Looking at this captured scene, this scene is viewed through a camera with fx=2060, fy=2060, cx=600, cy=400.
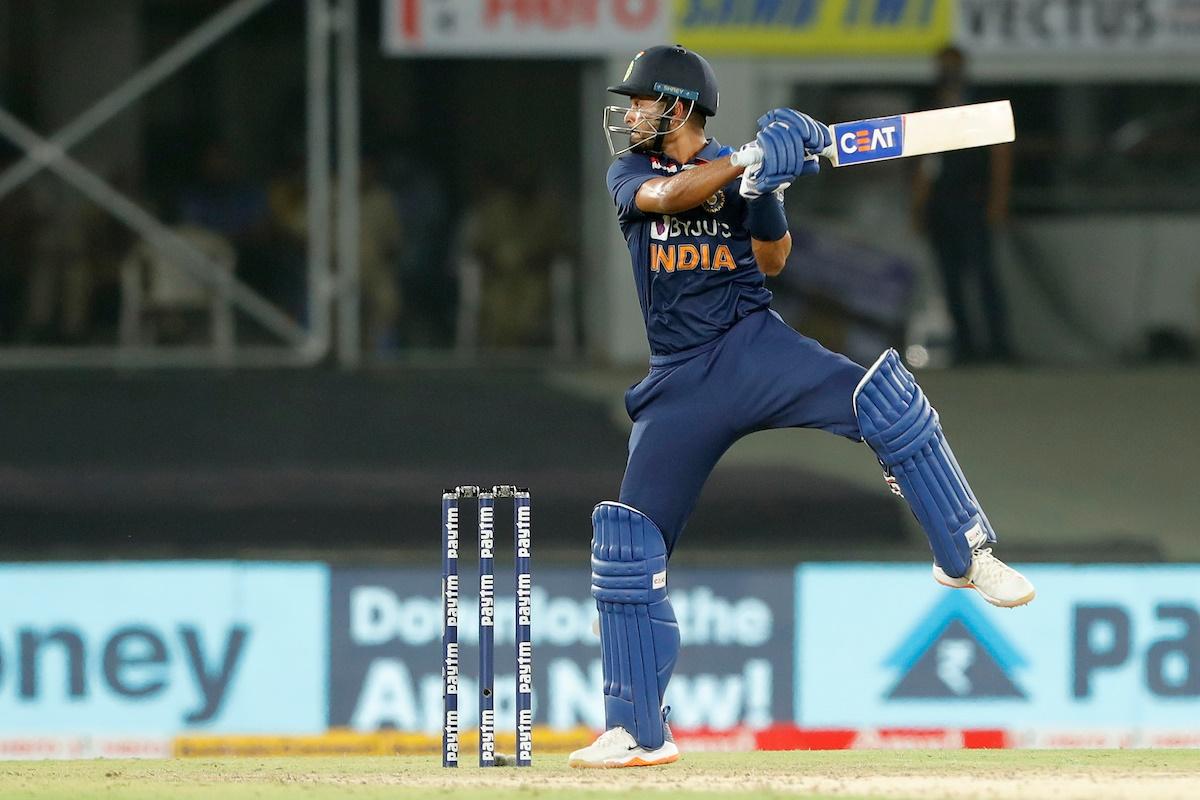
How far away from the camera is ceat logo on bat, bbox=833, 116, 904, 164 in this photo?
5168 mm

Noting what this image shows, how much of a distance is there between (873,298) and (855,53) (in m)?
1.50

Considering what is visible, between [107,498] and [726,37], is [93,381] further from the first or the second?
[726,37]

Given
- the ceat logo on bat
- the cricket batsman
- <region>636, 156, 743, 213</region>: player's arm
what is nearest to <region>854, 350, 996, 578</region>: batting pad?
the cricket batsman

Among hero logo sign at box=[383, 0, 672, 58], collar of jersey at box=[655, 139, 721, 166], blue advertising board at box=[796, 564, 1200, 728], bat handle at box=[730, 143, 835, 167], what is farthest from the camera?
hero logo sign at box=[383, 0, 672, 58]

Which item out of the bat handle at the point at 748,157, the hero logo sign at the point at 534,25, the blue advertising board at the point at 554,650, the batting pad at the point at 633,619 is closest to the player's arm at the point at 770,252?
the bat handle at the point at 748,157

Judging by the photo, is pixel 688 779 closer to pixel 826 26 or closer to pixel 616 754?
pixel 616 754

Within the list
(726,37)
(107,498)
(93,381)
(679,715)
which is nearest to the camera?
(679,715)

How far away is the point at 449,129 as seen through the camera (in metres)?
12.5

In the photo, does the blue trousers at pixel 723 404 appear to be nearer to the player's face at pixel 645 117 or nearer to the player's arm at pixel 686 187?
the player's arm at pixel 686 187

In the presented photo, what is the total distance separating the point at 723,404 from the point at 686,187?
22.4 inches

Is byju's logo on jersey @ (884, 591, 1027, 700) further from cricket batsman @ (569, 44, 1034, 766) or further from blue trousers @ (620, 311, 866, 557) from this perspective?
blue trousers @ (620, 311, 866, 557)

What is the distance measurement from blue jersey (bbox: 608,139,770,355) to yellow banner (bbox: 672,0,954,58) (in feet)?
23.9

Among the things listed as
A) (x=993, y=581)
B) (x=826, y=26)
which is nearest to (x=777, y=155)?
(x=993, y=581)

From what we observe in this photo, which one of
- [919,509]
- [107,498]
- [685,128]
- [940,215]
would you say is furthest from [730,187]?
[940,215]
